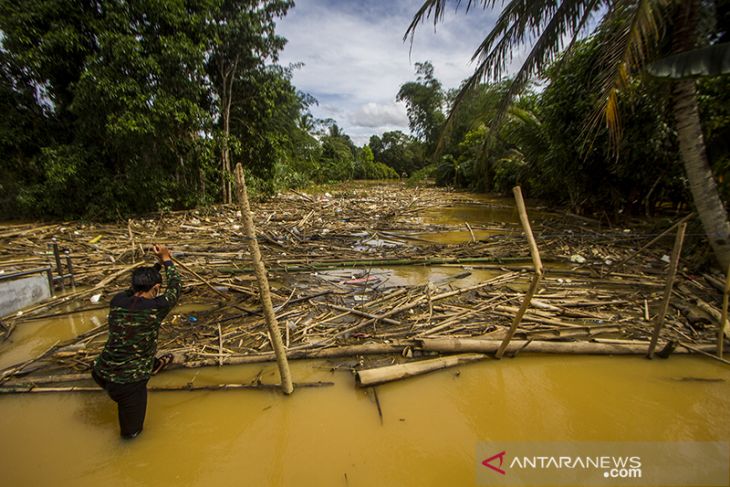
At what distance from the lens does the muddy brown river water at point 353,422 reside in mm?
2225

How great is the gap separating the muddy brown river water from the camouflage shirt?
0.58m

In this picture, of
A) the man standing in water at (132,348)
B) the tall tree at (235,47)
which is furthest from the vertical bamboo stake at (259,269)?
the tall tree at (235,47)

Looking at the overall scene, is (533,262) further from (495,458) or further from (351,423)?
(351,423)

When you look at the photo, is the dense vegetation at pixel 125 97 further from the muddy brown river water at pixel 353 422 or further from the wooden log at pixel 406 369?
the wooden log at pixel 406 369

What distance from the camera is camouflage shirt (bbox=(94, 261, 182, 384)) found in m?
2.35

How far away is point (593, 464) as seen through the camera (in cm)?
224

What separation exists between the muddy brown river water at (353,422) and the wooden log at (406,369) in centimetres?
8

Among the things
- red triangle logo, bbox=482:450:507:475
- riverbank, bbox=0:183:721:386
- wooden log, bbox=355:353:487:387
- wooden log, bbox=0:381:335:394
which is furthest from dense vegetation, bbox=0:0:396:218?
red triangle logo, bbox=482:450:507:475

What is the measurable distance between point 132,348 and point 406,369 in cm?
238

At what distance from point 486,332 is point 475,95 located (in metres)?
4.21

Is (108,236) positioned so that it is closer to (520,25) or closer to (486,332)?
(486,332)

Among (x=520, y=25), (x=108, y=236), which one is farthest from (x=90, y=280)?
(x=520, y=25)

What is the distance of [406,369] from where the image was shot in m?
3.06

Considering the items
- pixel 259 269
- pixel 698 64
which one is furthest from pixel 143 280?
pixel 698 64
